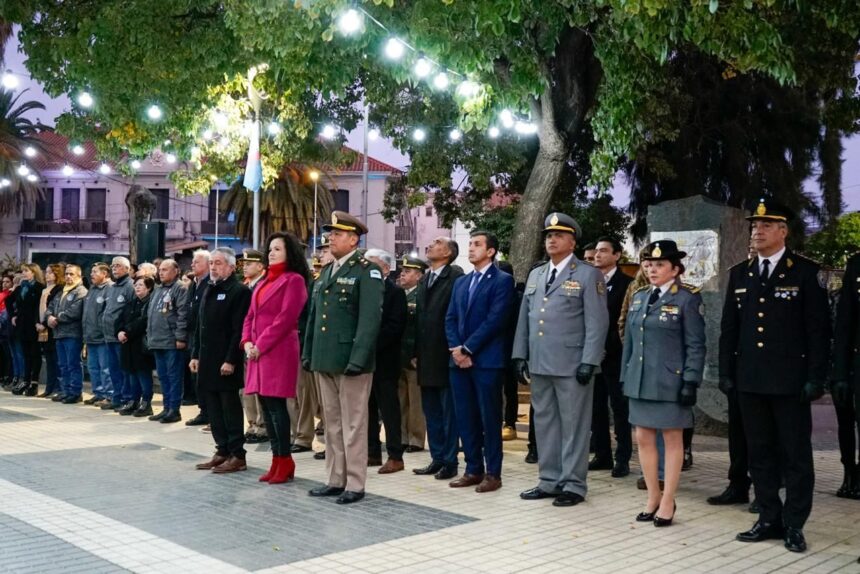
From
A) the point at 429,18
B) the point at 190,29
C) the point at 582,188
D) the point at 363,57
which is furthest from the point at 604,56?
the point at 582,188

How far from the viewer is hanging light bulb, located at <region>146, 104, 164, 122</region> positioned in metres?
15.1

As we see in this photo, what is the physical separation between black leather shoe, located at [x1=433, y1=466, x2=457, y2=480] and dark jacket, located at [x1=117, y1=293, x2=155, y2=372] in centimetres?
561

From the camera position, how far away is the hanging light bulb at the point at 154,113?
49.5 ft

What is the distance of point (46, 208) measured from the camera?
59031mm

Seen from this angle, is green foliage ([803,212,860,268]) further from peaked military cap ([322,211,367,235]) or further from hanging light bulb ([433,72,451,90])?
peaked military cap ([322,211,367,235])

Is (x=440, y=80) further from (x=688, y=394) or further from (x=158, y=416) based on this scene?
(x=688, y=394)

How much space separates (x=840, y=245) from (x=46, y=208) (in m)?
45.0

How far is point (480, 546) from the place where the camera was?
6141mm

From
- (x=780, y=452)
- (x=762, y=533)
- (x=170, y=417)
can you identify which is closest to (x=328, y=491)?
(x=762, y=533)

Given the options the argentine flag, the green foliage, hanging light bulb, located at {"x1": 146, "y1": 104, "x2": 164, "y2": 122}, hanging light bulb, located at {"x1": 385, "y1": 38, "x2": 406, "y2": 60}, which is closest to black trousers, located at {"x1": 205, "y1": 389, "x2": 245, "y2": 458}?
hanging light bulb, located at {"x1": 385, "y1": 38, "x2": 406, "y2": 60}

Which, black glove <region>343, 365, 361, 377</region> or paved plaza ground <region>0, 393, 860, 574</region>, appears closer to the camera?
paved plaza ground <region>0, 393, 860, 574</region>

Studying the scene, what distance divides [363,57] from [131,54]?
331cm

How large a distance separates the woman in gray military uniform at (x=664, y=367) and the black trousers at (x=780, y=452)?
0.49 metres

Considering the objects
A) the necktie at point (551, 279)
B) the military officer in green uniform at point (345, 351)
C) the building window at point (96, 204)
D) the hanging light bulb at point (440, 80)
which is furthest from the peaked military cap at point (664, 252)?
the building window at point (96, 204)
